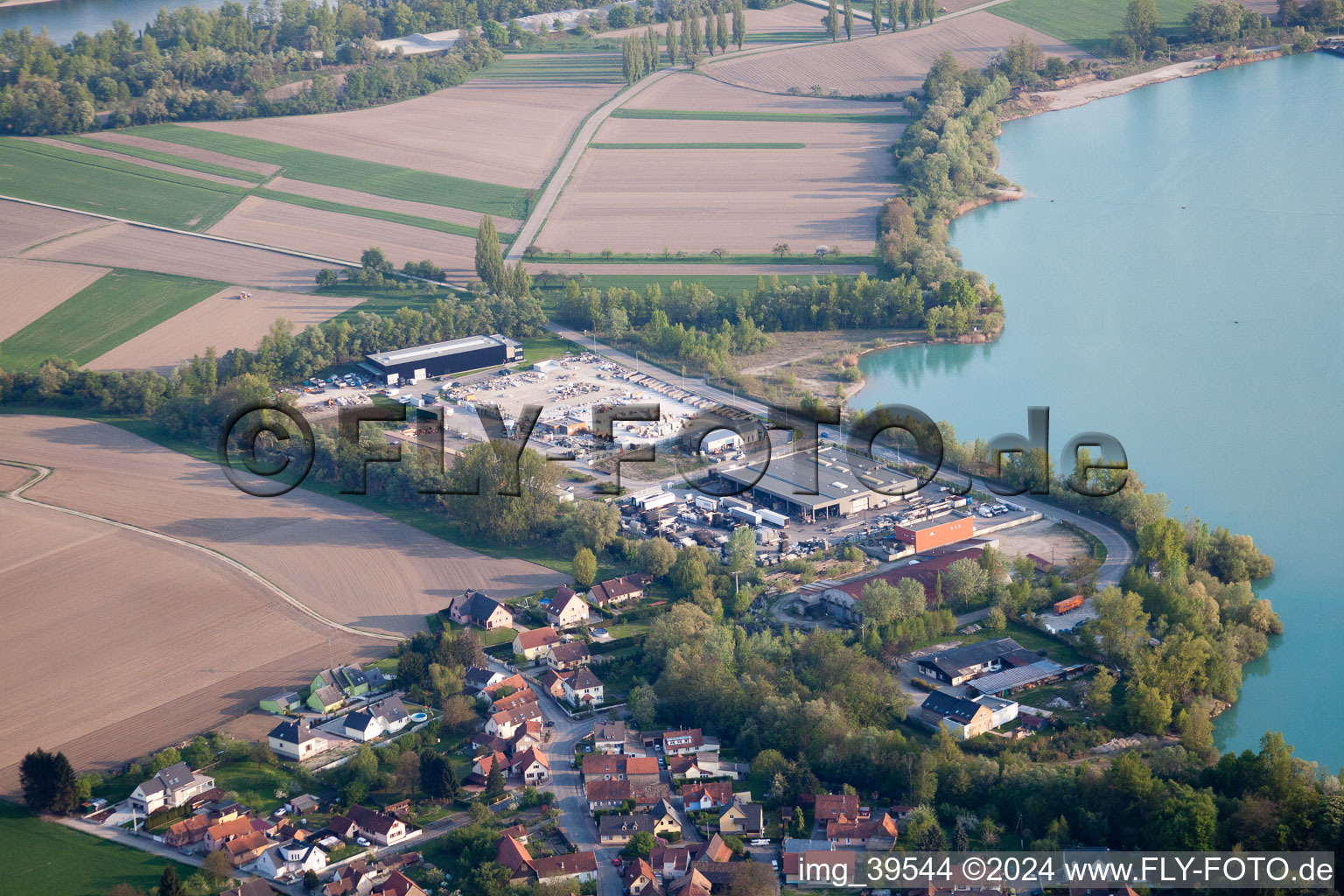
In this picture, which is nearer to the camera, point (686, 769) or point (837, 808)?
point (837, 808)

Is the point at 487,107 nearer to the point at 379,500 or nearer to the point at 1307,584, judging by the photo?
the point at 379,500

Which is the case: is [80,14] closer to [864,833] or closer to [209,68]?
[209,68]

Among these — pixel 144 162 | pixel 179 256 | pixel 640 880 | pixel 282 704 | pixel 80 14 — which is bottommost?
pixel 640 880

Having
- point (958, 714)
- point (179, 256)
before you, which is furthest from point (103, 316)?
point (958, 714)

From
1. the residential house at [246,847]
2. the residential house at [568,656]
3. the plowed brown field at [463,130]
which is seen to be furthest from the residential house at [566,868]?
the plowed brown field at [463,130]

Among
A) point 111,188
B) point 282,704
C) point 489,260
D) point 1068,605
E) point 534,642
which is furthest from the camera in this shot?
point 111,188

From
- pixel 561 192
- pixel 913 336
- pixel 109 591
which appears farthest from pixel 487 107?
pixel 109 591

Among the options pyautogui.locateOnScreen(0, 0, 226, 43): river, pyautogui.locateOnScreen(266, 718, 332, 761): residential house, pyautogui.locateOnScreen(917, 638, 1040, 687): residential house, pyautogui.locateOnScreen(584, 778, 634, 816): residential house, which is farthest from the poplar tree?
pyautogui.locateOnScreen(0, 0, 226, 43): river
